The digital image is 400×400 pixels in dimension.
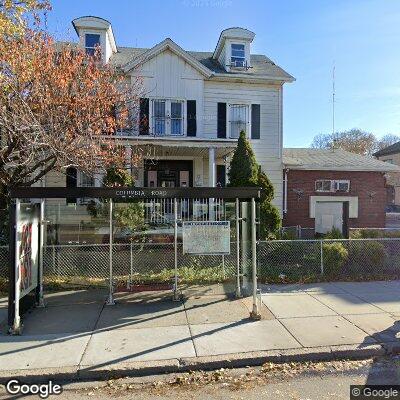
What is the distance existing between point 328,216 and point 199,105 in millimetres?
8679

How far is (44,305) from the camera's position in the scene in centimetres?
659

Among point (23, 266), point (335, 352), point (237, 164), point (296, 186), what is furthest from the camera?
point (296, 186)

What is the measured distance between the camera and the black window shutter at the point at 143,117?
48.1 ft

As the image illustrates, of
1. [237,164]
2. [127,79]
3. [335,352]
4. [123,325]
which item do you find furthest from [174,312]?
[127,79]

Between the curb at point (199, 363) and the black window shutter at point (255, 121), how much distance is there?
491 inches

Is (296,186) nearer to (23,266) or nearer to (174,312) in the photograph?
(174,312)

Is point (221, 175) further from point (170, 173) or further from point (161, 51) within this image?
point (161, 51)

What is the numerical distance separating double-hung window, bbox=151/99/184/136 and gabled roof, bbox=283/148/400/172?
5.52 m

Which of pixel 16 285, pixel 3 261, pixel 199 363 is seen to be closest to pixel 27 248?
pixel 16 285

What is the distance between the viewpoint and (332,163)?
17.6m

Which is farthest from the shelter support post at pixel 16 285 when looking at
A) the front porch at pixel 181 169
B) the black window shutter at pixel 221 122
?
the black window shutter at pixel 221 122

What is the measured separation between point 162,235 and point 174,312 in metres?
2.59

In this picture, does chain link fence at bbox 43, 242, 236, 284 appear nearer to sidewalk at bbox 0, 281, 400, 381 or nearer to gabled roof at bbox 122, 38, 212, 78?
A: sidewalk at bbox 0, 281, 400, 381

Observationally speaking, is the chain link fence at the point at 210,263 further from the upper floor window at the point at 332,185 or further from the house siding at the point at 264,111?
the upper floor window at the point at 332,185
